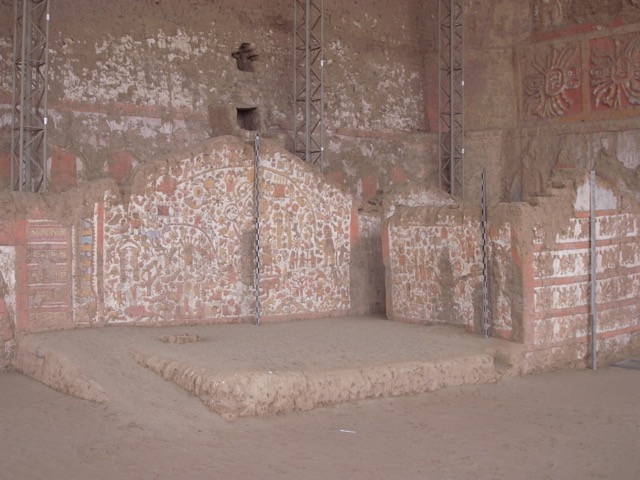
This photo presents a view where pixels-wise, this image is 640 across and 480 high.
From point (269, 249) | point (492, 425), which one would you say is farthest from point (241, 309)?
point (492, 425)

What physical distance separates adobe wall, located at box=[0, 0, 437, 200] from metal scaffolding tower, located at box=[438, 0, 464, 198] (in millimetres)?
339

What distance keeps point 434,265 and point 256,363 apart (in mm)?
2924

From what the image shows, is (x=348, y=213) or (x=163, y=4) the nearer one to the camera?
(x=348, y=213)

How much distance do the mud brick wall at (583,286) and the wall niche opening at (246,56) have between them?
24.6 ft

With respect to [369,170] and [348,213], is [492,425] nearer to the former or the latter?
[348,213]

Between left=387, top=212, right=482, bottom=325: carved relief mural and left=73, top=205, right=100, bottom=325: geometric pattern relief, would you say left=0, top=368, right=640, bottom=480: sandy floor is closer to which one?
left=73, top=205, right=100, bottom=325: geometric pattern relief

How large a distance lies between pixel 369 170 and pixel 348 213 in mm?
5805

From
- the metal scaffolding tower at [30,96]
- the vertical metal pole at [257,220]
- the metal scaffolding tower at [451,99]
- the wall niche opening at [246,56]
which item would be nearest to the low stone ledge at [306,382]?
the vertical metal pole at [257,220]

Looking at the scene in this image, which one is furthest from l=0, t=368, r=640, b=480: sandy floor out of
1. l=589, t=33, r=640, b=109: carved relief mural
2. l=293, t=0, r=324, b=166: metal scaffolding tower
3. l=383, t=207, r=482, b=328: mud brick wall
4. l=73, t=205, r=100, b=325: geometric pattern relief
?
l=589, t=33, r=640, b=109: carved relief mural

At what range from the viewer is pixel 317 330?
28.9 ft

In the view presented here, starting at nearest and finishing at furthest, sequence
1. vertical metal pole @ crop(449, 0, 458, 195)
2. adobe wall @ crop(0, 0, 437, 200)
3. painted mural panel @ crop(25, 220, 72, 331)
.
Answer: painted mural panel @ crop(25, 220, 72, 331) < adobe wall @ crop(0, 0, 437, 200) < vertical metal pole @ crop(449, 0, 458, 195)

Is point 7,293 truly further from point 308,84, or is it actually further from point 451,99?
point 451,99

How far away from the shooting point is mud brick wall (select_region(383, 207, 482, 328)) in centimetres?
866

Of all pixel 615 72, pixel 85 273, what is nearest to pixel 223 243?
pixel 85 273
